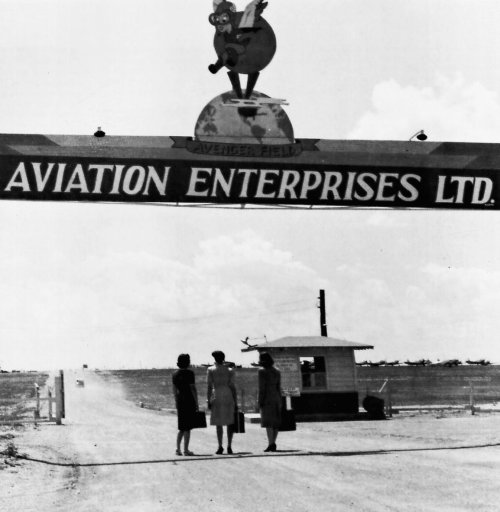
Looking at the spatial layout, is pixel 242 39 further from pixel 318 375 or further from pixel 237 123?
pixel 318 375

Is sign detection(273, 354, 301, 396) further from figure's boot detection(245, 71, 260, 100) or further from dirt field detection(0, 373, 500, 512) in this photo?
figure's boot detection(245, 71, 260, 100)

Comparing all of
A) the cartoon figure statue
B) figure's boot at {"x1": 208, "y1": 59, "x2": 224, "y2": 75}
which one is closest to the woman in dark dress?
figure's boot at {"x1": 208, "y1": 59, "x2": 224, "y2": 75}

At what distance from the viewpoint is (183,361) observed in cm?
1218

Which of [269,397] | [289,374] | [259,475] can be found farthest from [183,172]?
[289,374]

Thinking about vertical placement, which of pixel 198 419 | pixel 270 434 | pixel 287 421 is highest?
pixel 198 419

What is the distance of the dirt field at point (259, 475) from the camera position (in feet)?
25.8

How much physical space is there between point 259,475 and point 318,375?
17275 millimetres

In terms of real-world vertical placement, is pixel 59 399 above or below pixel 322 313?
below

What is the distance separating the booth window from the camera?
87.5ft

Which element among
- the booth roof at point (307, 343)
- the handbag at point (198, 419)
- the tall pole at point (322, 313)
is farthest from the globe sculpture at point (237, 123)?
the tall pole at point (322, 313)

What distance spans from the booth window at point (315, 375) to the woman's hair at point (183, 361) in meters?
14.7

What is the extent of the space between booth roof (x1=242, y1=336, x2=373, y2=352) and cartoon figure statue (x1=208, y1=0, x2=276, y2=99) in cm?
1557

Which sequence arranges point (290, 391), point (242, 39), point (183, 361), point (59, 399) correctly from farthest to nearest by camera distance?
point (290, 391)
point (59, 399)
point (183, 361)
point (242, 39)

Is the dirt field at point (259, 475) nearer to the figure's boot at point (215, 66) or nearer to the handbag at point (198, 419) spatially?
the handbag at point (198, 419)
